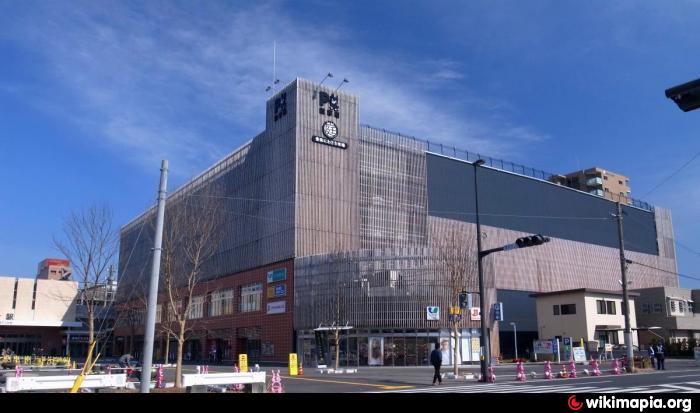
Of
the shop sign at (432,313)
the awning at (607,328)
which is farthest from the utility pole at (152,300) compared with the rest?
the awning at (607,328)

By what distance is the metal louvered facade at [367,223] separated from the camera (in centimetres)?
4622

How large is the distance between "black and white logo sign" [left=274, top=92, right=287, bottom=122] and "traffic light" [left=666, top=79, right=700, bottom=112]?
4730 cm

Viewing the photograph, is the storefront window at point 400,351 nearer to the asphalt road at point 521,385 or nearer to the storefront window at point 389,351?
the storefront window at point 389,351

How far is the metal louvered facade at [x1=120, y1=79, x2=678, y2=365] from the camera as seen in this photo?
46219 mm

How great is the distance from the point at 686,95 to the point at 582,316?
156 ft

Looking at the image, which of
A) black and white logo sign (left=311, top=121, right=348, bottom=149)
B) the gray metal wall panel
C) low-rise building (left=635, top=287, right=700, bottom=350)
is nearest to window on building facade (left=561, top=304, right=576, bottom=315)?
low-rise building (left=635, top=287, right=700, bottom=350)

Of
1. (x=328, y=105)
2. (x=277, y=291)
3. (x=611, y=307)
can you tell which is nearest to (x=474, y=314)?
(x=277, y=291)

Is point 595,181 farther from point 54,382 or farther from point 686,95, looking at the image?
point 54,382

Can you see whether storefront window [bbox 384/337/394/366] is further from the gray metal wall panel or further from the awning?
the awning

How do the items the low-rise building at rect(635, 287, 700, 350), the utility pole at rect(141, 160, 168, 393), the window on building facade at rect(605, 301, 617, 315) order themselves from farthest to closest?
the low-rise building at rect(635, 287, 700, 350), the window on building facade at rect(605, 301, 617, 315), the utility pole at rect(141, 160, 168, 393)

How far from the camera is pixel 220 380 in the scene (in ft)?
56.9

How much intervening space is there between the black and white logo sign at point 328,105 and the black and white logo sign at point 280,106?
3.42 meters
